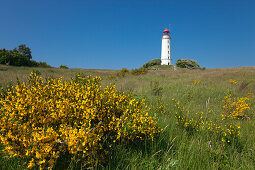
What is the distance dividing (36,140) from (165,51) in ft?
233

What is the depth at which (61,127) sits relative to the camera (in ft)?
6.75

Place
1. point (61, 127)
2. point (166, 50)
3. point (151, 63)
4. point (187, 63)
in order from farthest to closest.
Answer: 1. point (166, 50)
2. point (151, 63)
3. point (187, 63)
4. point (61, 127)

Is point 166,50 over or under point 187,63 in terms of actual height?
over

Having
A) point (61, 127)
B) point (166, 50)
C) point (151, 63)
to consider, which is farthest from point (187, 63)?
point (61, 127)

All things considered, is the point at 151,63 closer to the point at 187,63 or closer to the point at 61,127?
the point at 187,63

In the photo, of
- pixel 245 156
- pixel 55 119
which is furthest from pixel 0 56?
pixel 245 156

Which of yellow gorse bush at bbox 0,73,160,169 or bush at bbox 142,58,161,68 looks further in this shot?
bush at bbox 142,58,161,68

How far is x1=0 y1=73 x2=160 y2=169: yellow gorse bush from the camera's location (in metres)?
1.57

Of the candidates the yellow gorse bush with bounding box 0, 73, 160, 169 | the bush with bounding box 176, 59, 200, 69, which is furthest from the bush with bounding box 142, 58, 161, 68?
the yellow gorse bush with bounding box 0, 73, 160, 169

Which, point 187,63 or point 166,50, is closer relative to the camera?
point 187,63

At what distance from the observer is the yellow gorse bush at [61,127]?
1573mm

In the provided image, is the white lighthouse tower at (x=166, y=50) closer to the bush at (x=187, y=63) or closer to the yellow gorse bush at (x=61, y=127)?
the bush at (x=187, y=63)

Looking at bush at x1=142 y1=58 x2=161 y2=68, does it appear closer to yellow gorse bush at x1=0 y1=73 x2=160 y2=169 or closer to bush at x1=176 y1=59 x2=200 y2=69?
bush at x1=176 y1=59 x2=200 y2=69

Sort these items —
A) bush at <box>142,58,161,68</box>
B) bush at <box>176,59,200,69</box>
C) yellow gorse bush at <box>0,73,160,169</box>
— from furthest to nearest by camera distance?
1. bush at <box>142,58,161,68</box>
2. bush at <box>176,59,200,69</box>
3. yellow gorse bush at <box>0,73,160,169</box>
